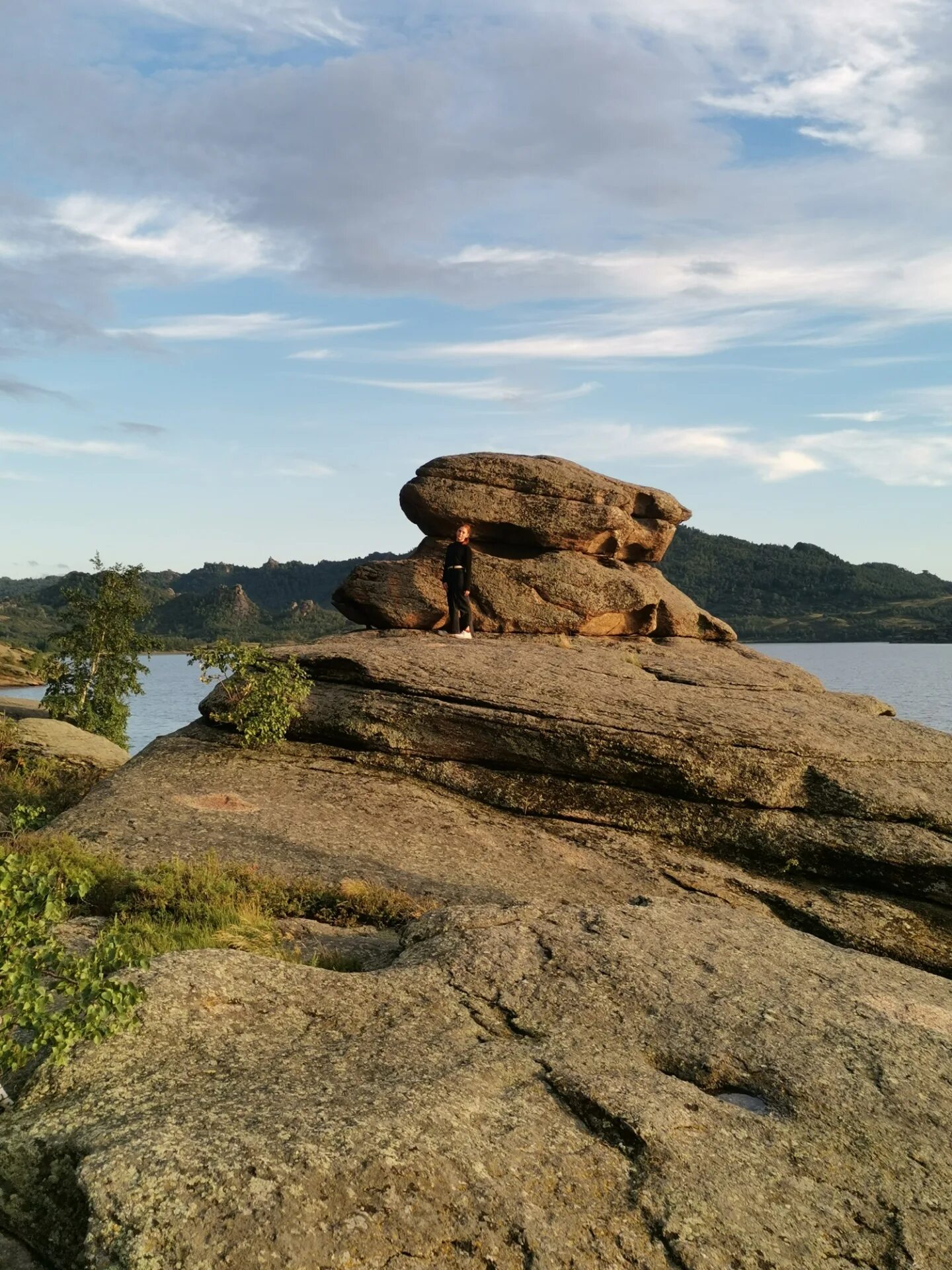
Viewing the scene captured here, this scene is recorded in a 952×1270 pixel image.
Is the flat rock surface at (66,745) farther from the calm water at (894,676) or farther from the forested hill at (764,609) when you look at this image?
the forested hill at (764,609)

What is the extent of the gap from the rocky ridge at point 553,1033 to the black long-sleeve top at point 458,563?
6083mm

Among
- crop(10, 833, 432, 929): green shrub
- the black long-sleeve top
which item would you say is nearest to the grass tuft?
crop(10, 833, 432, 929): green shrub

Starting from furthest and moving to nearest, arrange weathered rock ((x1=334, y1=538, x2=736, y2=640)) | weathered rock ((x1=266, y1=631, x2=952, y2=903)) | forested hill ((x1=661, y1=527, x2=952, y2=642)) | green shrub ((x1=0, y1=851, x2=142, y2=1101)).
→ forested hill ((x1=661, y1=527, x2=952, y2=642))
weathered rock ((x1=334, y1=538, x2=736, y2=640))
weathered rock ((x1=266, y1=631, x2=952, y2=903))
green shrub ((x1=0, y1=851, x2=142, y2=1101))

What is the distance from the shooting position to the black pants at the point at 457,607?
88.5 feet

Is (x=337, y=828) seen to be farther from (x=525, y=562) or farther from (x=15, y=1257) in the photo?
(x=15, y=1257)

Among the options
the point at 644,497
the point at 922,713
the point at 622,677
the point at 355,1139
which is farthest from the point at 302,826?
the point at 922,713

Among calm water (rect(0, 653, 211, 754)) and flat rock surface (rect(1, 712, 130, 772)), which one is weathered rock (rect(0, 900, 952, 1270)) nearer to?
flat rock surface (rect(1, 712, 130, 772))

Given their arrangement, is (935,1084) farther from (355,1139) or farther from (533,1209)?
(355,1139)

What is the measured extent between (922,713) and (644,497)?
1715 inches

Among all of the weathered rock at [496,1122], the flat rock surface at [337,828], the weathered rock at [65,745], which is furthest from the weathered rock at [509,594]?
the weathered rock at [496,1122]

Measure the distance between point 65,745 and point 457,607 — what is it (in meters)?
14.9

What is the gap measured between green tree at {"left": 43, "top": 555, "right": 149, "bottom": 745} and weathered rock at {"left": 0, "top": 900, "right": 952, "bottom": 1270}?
45.7 meters

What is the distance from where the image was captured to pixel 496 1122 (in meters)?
7.40

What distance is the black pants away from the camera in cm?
2698
